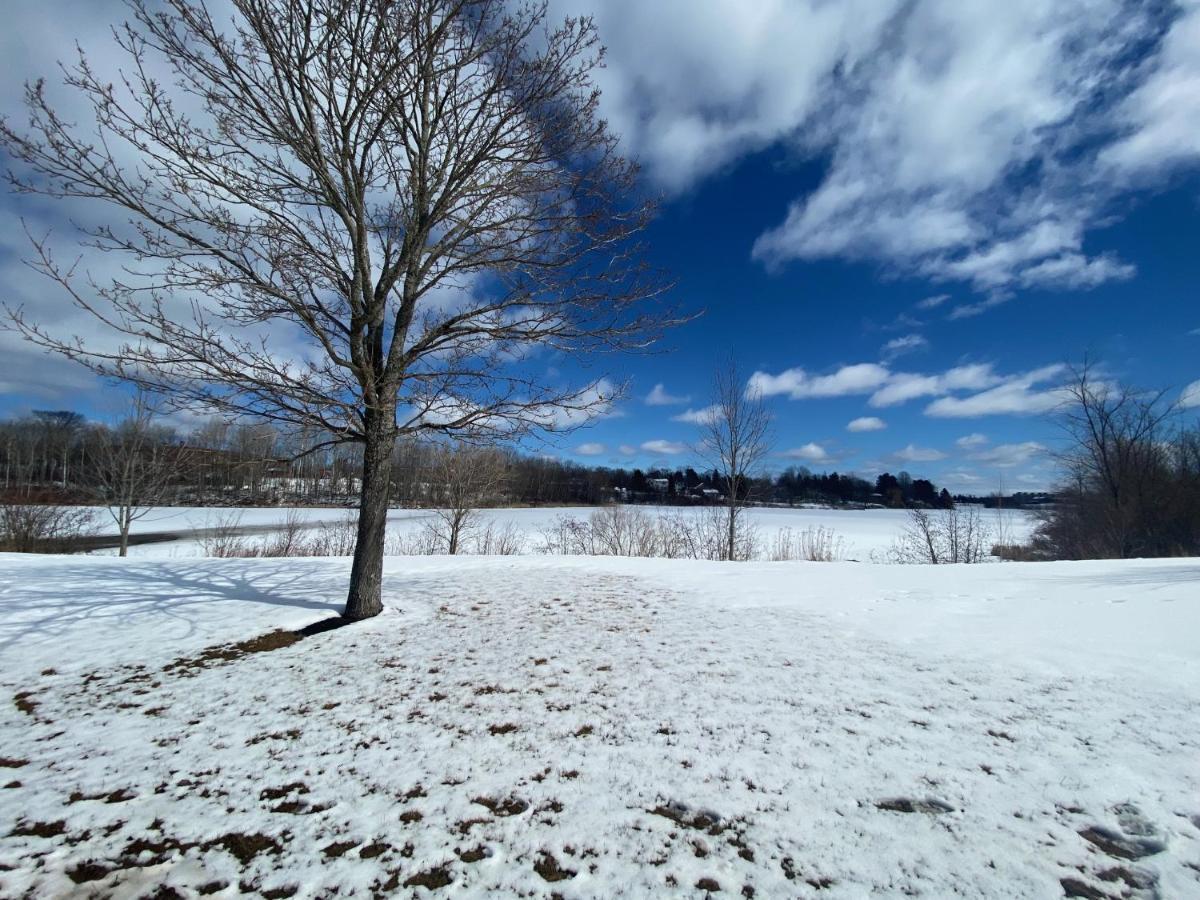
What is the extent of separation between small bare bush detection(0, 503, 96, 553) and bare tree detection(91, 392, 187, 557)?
81.6 inches

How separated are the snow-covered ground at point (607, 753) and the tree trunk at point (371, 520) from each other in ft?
1.05

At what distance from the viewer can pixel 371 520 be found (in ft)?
19.0

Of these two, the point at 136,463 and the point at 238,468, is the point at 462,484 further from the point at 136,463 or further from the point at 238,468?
the point at 238,468

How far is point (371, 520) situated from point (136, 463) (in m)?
6.88

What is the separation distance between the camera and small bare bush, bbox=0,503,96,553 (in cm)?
1686

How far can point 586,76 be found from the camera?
18.4ft

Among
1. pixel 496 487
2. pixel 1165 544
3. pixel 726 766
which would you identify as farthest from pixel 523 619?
pixel 1165 544

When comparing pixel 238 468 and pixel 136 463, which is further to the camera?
pixel 136 463

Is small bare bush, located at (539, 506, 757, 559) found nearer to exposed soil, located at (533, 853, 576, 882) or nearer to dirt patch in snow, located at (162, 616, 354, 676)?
dirt patch in snow, located at (162, 616, 354, 676)

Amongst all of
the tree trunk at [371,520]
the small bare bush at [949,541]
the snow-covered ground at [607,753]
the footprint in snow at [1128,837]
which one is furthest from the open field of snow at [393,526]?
the footprint in snow at [1128,837]

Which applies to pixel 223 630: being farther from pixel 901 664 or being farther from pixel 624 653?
pixel 901 664

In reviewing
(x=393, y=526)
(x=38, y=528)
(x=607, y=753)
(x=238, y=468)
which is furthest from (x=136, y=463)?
(x=393, y=526)

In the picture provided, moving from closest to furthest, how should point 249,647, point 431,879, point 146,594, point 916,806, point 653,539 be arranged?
point 431,879 → point 916,806 → point 249,647 → point 146,594 → point 653,539

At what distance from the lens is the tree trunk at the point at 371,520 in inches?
226
